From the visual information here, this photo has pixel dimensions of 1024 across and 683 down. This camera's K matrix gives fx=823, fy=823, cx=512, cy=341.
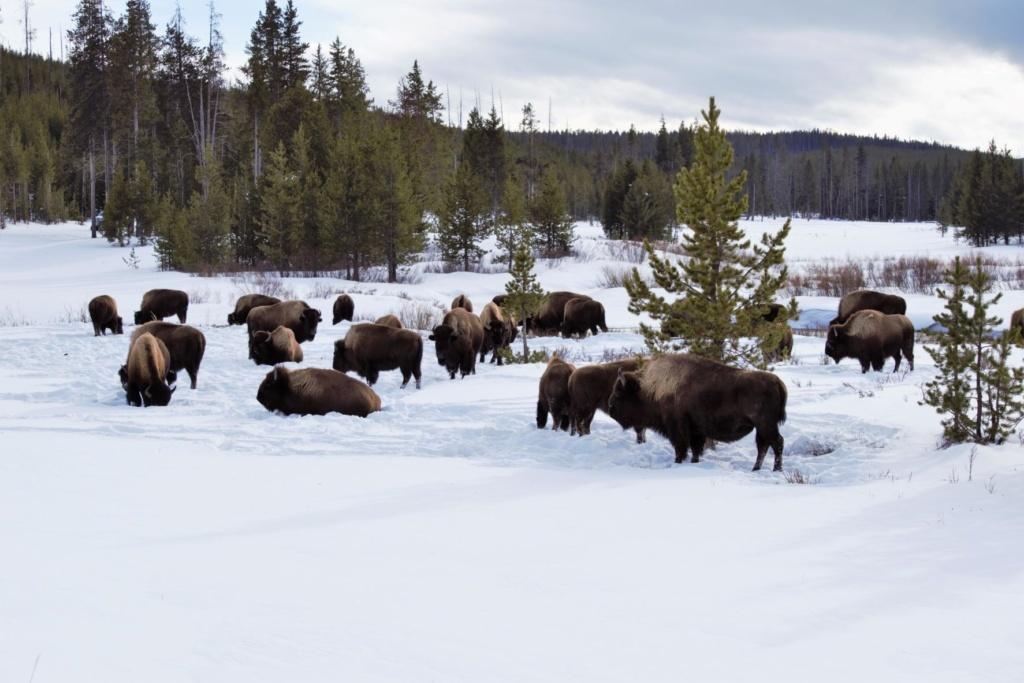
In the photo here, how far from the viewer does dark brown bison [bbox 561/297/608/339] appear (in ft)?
79.7

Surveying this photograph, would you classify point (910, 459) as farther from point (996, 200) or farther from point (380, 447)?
point (996, 200)

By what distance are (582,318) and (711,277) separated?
42.8ft

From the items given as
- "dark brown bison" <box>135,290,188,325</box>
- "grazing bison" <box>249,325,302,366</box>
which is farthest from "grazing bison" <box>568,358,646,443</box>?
"dark brown bison" <box>135,290,188,325</box>

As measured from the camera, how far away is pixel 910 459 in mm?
8531

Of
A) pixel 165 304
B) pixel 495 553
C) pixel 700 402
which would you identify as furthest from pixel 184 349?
pixel 495 553

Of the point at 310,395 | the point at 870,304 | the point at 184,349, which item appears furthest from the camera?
the point at 870,304

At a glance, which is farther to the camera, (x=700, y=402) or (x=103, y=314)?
(x=103, y=314)

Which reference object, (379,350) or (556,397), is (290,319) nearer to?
(379,350)

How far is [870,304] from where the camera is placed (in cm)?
2048

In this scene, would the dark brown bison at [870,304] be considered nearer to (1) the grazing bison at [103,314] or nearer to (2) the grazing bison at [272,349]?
(2) the grazing bison at [272,349]

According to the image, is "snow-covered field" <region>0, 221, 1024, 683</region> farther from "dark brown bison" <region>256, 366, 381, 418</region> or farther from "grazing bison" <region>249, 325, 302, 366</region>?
"grazing bison" <region>249, 325, 302, 366</region>

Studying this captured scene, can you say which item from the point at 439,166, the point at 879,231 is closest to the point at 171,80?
the point at 439,166

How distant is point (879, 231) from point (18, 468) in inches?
3874

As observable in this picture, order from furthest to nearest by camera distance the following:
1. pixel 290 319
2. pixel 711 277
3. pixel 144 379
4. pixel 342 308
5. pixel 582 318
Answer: pixel 342 308, pixel 582 318, pixel 290 319, pixel 144 379, pixel 711 277
